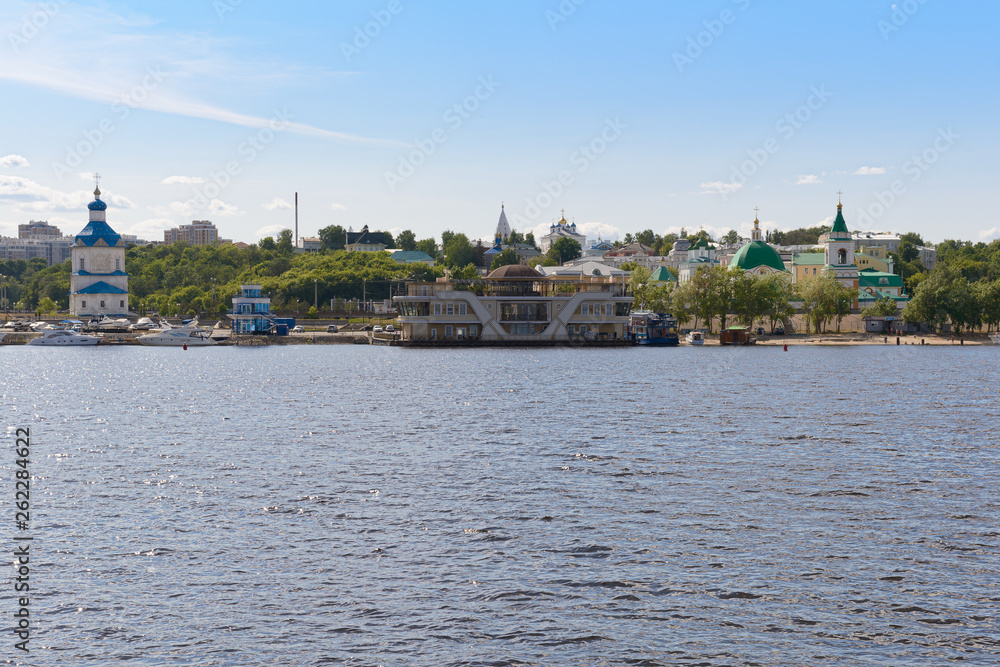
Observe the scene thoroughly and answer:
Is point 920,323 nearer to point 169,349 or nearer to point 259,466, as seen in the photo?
point 169,349

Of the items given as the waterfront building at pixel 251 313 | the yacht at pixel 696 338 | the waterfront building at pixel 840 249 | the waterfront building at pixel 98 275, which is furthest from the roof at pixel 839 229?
the waterfront building at pixel 98 275

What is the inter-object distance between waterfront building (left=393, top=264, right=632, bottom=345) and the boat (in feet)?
14.2

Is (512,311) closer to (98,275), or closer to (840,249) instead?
(840,249)

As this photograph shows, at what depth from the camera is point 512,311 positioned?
137250 mm

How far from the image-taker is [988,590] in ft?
70.0

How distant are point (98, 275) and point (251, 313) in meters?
46.4

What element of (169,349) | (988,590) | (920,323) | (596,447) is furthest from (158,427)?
(920,323)

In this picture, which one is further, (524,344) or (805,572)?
(524,344)

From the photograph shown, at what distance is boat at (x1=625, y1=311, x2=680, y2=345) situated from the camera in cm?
14075

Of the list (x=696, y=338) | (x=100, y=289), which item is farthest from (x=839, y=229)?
(x=100, y=289)

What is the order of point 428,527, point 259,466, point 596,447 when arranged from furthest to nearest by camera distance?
1. point 596,447
2. point 259,466
3. point 428,527

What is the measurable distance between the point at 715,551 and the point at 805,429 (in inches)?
996

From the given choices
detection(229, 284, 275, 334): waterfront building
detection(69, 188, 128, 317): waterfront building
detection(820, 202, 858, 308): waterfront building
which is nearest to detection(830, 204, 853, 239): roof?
detection(820, 202, 858, 308): waterfront building

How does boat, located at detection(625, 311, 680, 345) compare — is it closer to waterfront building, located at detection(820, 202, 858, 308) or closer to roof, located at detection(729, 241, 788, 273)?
roof, located at detection(729, 241, 788, 273)
